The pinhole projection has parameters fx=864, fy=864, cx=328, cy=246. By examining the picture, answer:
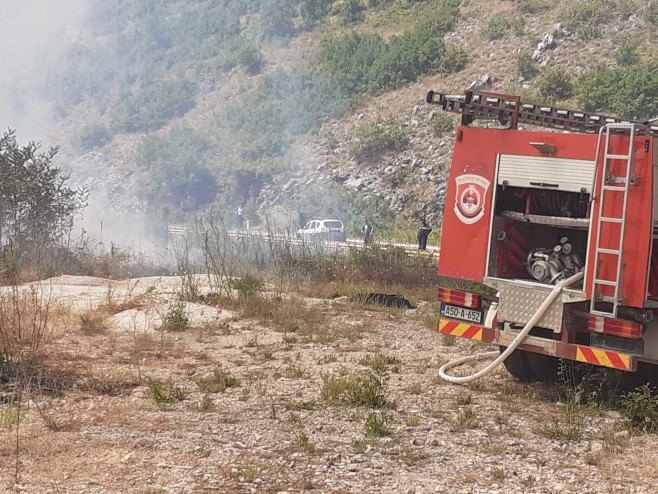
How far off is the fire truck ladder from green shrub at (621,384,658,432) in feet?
7.24

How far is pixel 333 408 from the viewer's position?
23.7 ft

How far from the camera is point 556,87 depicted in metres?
34.7

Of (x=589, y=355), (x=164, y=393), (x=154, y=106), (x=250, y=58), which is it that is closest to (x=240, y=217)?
(x=154, y=106)

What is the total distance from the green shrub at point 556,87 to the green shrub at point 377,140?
6.11 metres

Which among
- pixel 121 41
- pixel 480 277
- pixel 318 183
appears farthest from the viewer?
pixel 121 41

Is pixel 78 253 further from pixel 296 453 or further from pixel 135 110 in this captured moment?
pixel 135 110

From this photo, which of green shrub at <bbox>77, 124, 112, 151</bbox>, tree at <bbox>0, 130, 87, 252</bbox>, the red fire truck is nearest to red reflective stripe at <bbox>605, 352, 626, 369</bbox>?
the red fire truck

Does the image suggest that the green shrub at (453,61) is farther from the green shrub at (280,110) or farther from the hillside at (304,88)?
the green shrub at (280,110)

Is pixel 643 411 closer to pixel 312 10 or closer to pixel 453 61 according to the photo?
pixel 453 61

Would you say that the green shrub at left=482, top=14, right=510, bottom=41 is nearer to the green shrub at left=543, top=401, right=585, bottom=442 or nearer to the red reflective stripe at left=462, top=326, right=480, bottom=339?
the red reflective stripe at left=462, top=326, right=480, bottom=339

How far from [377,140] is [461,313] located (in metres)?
29.4

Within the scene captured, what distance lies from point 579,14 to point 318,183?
14.2 metres

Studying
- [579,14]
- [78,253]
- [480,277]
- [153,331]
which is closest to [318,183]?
[579,14]

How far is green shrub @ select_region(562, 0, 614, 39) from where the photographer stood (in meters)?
38.2
